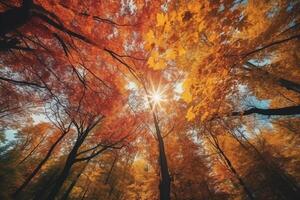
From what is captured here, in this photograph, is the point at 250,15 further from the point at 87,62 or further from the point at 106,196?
the point at 106,196

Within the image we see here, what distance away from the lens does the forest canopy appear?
3.66m

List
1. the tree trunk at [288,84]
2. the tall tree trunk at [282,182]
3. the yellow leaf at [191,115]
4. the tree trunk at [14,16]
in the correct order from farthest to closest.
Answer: the tall tree trunk at [282,182]
the tree trunk at [288,84]
the yellow leaf at [191,115]
the tree trunk at [14,16]

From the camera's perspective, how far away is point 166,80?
995 centimetres

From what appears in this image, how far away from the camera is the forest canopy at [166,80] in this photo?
3658mm

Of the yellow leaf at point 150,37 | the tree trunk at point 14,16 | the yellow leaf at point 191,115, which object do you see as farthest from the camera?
the yellow leaf at point 191,115

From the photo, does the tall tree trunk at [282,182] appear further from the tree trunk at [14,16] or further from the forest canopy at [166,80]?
the tree trunk at [14,16]

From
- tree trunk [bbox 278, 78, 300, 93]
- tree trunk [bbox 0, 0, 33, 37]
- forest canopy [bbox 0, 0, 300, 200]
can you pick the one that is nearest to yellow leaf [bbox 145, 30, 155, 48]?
forest canopy [bbox 0, 0, 300, 200]

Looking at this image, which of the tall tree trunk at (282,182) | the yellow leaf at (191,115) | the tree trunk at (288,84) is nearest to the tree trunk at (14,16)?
the yellow leaf at (191,115)

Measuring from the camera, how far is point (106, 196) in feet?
65.0

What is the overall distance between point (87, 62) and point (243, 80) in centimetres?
610

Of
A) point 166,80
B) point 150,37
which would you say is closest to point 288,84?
point 166,80

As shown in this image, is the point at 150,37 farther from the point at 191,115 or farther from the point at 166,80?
the point at 166,80

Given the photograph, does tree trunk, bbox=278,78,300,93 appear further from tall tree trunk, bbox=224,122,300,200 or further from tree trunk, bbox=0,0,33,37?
tall tree trunk, bbox=224,122,300,200

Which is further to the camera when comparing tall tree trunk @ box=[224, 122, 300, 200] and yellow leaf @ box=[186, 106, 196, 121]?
tall tree trunk @ box=[224, 122, 300, 200]
